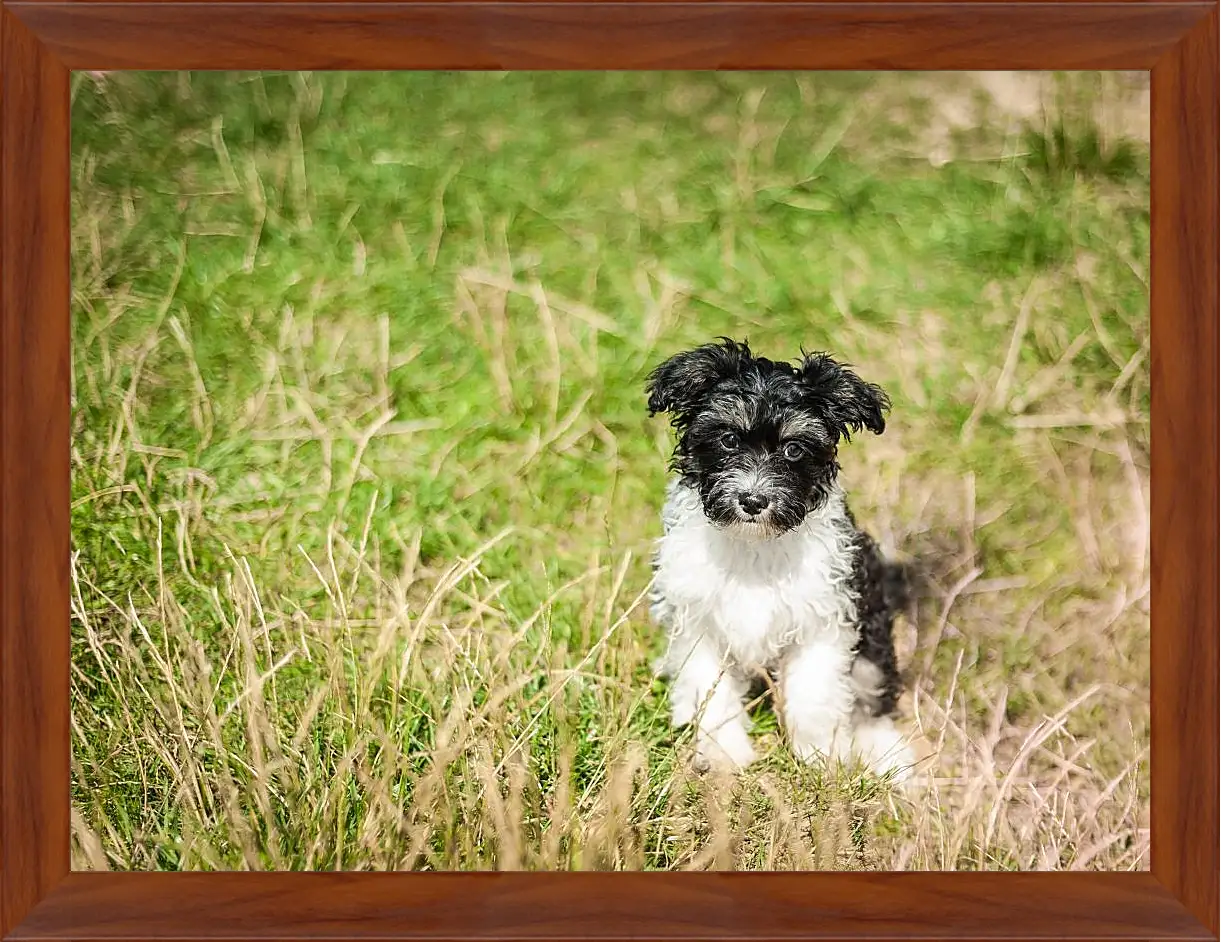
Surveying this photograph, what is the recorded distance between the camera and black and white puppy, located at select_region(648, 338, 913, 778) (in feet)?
11.7

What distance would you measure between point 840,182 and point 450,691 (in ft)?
8.39

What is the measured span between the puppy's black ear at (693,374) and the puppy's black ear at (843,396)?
23 cm

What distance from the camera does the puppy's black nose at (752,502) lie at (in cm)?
349

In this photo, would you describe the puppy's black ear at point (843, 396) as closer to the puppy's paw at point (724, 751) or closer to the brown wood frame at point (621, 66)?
the brown wood frame at point (621, 66)

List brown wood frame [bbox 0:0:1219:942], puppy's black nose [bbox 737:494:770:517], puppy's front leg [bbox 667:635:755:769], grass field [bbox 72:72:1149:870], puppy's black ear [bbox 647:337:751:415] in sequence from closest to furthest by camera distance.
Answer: brown wood frame [bbox 0:0:1219:942]
grass field [bbox 72:72:1149:870]
puppy's black nose [bbox 737:494:770:517]
puppy's black ear [bbox 647:337:751:415]
puppy's front leg [bbox 667:635:755:769]

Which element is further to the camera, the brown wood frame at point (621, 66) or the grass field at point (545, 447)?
the grass field at point (545, 447)

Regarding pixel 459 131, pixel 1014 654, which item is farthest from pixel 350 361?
pixel 1014 654

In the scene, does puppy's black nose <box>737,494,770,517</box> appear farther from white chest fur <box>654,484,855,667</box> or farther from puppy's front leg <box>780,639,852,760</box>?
puppy's front leg <box>780,639,852,760</box>

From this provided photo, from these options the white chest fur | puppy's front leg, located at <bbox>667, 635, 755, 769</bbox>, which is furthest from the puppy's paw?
the white chest fur

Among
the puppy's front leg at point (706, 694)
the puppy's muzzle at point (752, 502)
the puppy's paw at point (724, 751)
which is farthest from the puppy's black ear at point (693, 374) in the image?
the puppy's paw at point (724, 751)

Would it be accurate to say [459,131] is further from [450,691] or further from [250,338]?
[450,691]

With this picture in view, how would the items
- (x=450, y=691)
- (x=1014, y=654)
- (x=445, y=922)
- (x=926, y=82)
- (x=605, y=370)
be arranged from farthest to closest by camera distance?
(x=605, y=370)
(x=926, y=82)
(x=1014, y=654)
(x=450, y=691)
(x=445, y=922)
